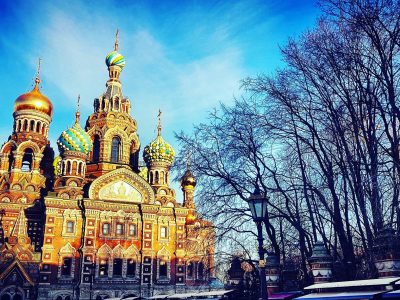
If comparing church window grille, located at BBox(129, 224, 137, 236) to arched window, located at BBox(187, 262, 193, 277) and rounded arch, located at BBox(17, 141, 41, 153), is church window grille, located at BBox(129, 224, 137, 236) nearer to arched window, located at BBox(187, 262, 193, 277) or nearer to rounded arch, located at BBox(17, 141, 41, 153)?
arched window, located at BBox(187, 262, 193, 277)

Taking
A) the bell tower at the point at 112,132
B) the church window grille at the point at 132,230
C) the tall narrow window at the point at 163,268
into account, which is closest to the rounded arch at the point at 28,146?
the bell tower at the point at 112,132

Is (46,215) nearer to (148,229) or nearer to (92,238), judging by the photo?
(92,238)

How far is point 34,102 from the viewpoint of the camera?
37469 millimetres

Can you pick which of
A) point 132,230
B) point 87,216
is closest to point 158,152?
point 132,230

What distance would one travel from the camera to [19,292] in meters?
28.6

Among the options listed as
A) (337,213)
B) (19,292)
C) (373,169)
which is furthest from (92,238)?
(373,169)

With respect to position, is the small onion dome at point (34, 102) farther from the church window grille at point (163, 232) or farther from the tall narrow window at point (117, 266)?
the tall narrow window at point (117, 266)

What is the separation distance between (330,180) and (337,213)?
1.05 metres

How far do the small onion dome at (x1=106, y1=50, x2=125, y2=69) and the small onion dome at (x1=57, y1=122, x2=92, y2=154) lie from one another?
32.2ft

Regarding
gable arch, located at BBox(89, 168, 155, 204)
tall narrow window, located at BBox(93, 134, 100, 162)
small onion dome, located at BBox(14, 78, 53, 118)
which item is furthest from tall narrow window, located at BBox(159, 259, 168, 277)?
small onion dome, located at BBox(14, 78, 53, 118)

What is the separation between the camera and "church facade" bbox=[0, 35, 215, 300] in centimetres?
2997

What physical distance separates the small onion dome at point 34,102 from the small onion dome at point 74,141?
452 centimetres

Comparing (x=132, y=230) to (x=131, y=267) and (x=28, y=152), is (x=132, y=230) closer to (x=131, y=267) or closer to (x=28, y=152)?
(x=131, y=267)

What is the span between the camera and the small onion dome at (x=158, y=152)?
37906 mm
